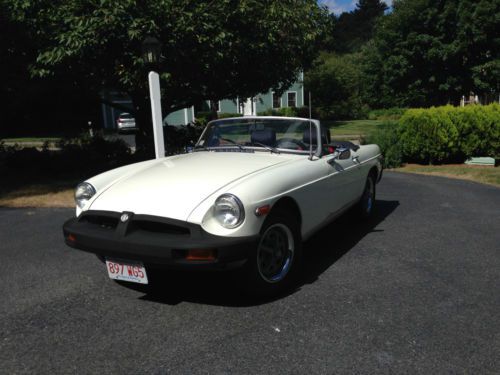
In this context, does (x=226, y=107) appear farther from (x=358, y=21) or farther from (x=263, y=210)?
(x=358, y=21)

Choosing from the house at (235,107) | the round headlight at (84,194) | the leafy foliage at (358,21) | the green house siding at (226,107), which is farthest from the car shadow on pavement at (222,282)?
the leafy foliage at (358,21)

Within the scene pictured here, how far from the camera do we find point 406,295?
12.1 feet

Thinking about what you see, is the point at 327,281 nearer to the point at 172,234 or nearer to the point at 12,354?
the point at 172,234

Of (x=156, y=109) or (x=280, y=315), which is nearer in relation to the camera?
(x=280, y=315)

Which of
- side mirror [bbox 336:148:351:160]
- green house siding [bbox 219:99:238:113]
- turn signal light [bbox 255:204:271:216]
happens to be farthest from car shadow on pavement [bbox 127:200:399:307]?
green house siding [bbox 219:99:238:113]

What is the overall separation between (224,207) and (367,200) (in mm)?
3319

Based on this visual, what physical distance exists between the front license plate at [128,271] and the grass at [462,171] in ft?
27.5

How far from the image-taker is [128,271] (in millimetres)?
3426

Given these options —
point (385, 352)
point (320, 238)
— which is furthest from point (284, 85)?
point (385, 352)

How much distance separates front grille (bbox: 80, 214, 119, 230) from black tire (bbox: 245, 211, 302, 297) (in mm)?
1087

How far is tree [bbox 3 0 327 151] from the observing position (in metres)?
8.68

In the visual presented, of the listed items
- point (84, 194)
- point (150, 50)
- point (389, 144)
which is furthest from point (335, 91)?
point (84, 194)

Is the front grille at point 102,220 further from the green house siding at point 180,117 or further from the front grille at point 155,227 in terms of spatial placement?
the green house siding at point 180,117

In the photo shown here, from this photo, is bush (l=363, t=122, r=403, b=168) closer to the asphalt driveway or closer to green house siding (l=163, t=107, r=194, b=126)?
the asphalt driveway
